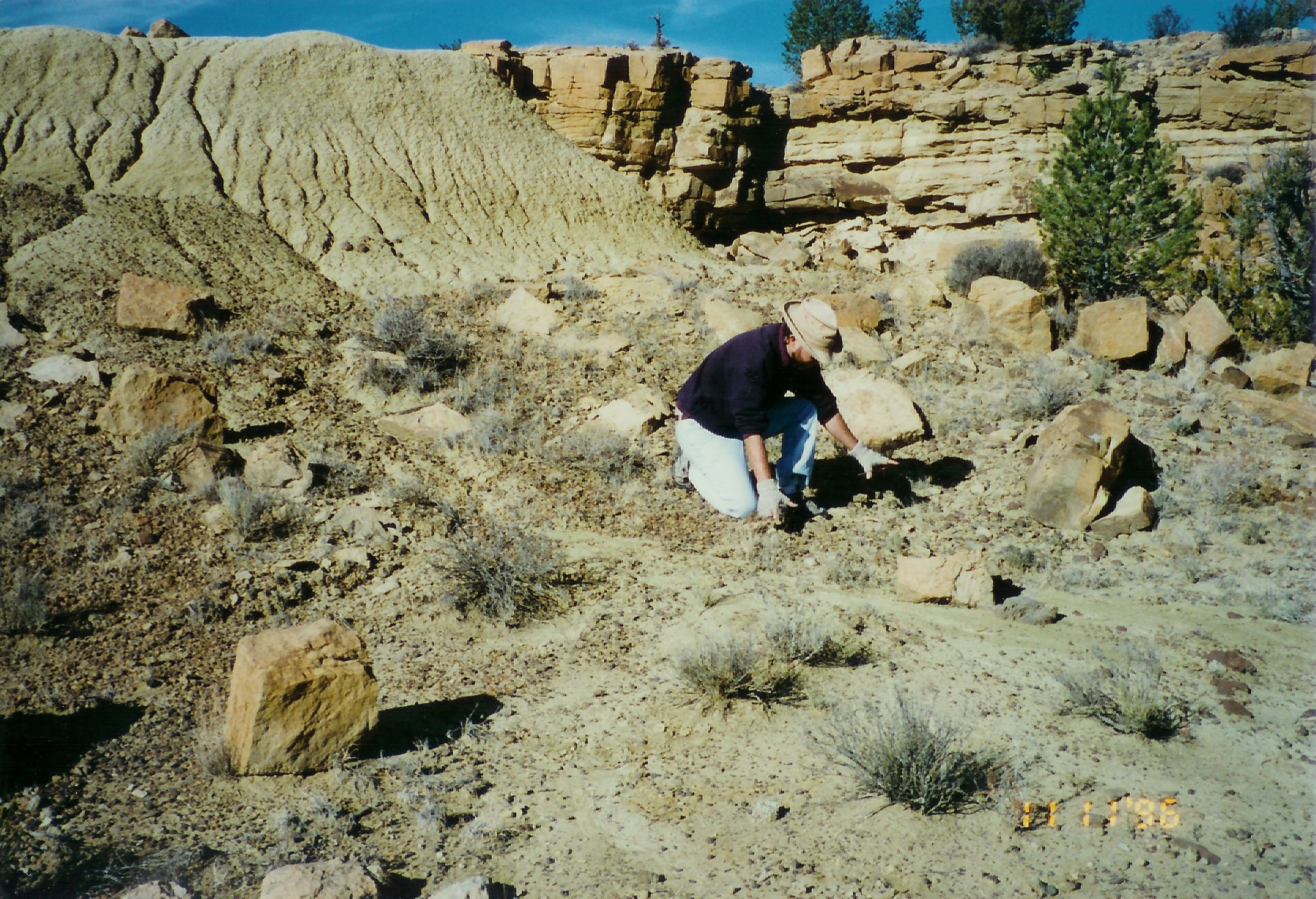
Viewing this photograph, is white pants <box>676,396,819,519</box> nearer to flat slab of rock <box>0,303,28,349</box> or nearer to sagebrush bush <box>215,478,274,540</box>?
sagebrush bush <box>215,478,274,540</box>

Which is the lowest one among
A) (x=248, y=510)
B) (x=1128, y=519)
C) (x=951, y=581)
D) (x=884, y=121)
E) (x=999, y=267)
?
(x=951, y=581)

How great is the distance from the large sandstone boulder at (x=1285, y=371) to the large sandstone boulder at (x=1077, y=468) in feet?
11.8

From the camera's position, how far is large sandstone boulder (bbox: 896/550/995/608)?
176 inches

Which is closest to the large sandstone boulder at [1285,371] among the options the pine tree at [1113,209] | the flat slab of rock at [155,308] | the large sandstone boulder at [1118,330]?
the large sandstone boulder at [1118,330]

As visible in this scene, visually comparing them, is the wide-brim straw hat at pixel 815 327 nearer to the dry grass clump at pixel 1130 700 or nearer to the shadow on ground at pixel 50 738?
the dry grass clump at pixel 1130 700

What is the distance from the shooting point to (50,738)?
126 inches

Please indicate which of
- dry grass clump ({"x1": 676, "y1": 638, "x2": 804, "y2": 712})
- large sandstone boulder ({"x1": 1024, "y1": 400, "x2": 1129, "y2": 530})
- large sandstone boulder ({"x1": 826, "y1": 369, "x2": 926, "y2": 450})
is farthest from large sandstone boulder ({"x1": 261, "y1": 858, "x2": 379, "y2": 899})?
large sandstone boulder ({"x1": 826, "y1": 369, "x2": 926, "y2": 450})

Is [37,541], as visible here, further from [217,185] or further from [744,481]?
[217,185]

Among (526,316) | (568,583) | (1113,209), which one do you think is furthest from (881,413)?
(1113,209)

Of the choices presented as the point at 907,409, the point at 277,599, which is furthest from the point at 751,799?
the point at 907,409

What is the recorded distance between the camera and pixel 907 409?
6.67 meters

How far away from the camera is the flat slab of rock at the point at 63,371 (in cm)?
650

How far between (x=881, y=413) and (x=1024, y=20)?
58.7 ft

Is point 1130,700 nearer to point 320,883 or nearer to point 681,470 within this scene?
point 320,883
